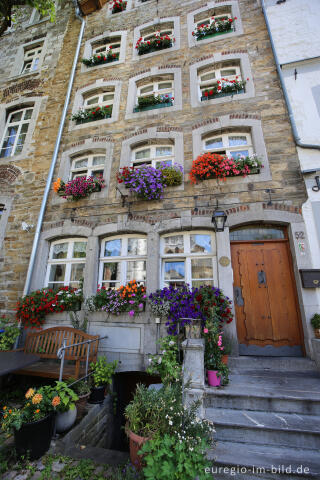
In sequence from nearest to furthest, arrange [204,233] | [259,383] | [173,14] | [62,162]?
[259,383], [204,233], [62,162], [173,14]

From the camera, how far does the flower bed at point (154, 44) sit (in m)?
7.46

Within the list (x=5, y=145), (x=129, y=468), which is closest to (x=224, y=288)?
(x=129, y=468)

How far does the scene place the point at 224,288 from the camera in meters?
4.57

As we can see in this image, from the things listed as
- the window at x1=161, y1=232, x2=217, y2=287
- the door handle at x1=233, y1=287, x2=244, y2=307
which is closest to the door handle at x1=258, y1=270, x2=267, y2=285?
the door handle at x1=233, y1=287, x2=244, y2=307

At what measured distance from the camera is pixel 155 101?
22.1ft

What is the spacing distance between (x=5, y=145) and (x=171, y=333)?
28.0 feet

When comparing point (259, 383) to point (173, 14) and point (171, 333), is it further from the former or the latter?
point (173, 14)

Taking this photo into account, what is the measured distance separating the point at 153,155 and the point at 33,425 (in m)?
5.92

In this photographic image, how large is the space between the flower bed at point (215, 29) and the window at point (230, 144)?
3767 millimetres

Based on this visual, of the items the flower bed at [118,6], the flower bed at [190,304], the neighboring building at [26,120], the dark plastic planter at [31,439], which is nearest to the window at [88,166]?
Result: the neighboring building at [26,120]

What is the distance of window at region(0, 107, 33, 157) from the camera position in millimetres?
7954

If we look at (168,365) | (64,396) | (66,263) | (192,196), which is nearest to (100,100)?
(192,196)

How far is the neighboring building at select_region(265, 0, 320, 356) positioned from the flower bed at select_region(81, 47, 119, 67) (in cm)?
493

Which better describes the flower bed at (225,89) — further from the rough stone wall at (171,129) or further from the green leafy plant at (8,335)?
the green leafy plant at (8,335)
